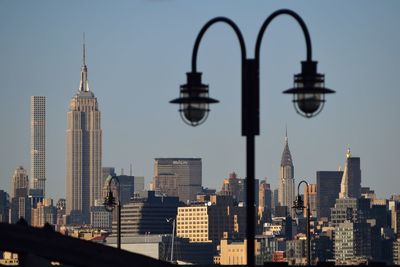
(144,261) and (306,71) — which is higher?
(306,71)

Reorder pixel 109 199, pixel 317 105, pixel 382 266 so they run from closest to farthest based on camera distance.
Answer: pixel 317 105 < pixel 382 266 < pixel 109 199

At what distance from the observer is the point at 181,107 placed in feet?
103

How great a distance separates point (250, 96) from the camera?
→ 3139 centimetres

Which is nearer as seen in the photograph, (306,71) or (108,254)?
(306,71)

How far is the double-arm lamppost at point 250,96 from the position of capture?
30891 mm

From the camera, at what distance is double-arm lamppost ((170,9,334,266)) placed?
30891 millimetres

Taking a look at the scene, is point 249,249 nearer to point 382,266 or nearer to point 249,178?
point 249,178

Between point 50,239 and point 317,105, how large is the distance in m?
14.0

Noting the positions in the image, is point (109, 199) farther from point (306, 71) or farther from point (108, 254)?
point (306, 71)

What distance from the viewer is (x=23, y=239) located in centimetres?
4278

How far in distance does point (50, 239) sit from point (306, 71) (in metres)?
13.6

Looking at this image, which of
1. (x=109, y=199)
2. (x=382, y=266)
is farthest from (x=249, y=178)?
(x=109, y=199)

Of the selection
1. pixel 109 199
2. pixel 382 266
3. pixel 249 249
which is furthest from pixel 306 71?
pixel 109 199

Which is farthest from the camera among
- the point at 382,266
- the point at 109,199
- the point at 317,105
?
the point at 109,199
